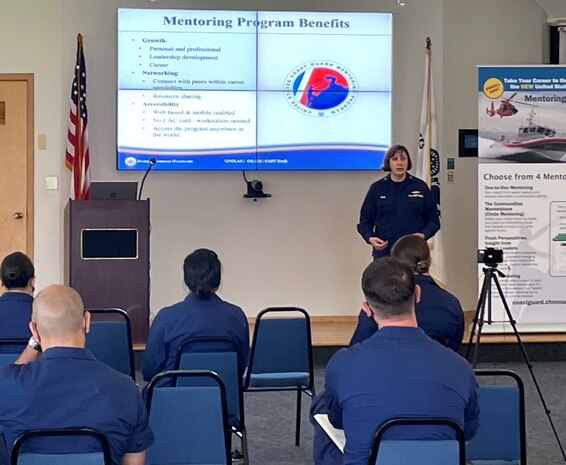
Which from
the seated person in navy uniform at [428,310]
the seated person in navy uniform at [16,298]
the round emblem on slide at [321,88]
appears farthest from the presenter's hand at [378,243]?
the seated person in navy uniform at [16,298]

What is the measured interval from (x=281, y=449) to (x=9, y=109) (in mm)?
4356

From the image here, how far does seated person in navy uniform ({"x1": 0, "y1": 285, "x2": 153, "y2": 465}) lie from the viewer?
95.7 inches

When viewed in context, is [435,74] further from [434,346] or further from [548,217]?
[434,346]

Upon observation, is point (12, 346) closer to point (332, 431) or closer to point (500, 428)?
point (332, 431)

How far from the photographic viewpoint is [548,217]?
7020 mm

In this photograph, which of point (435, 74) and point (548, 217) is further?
point (435, 74)

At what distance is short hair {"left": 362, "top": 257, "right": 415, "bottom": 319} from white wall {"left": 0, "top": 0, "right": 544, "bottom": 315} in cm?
529

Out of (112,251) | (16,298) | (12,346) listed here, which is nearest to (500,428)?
(12,346)

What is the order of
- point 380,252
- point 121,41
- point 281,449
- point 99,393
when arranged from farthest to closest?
point 121,41 → point 380,252 → point 281,449 → point 99,393

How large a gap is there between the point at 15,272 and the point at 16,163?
13.4ft

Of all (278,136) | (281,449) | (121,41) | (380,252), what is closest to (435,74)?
(278,136)

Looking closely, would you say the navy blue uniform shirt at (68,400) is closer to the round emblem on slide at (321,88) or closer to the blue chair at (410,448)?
A: the blue chair at (410,448)

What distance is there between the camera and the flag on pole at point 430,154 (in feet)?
25.4

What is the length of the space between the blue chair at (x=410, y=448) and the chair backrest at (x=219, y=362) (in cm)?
127
